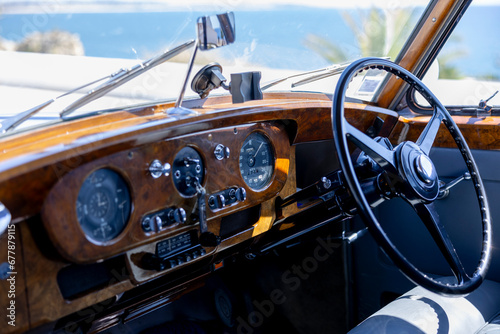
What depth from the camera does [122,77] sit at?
5.82ft

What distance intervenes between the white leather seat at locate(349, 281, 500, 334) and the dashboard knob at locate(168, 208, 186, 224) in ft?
2.16

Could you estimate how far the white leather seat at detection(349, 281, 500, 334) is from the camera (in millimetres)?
1727

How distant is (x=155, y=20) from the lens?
74.4 inches

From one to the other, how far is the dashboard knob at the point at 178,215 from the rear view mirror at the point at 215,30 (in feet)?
1.67

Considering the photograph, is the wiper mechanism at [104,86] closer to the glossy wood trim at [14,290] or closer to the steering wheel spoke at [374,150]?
the glossy wood trim at [14,290]

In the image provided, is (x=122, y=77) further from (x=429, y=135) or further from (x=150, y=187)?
(x=429, y=135)

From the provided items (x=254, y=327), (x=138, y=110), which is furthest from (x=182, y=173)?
(x=254, y=327)

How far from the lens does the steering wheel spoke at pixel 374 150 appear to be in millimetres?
1701

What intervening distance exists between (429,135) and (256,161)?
2.12 ft

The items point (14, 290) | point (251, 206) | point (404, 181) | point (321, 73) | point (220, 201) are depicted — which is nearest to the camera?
point (14, 290)

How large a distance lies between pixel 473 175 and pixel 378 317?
0.64 metres

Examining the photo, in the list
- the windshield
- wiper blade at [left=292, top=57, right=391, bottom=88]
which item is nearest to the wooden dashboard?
the windshield

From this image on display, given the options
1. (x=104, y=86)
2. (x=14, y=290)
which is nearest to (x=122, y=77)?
(x=104, y=86)

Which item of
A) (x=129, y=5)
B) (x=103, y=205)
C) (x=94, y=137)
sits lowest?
(x=103, y=205)
